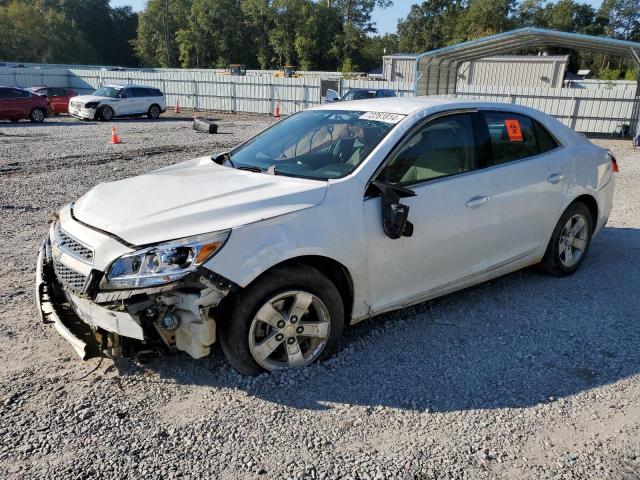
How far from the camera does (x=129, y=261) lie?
290 cm

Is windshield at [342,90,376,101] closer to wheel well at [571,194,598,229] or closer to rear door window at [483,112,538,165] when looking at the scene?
wheel well at [571,194,598,229]

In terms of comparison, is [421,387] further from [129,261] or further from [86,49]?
[86,49]

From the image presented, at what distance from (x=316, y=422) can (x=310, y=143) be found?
2.11 m

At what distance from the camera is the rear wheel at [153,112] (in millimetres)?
24531

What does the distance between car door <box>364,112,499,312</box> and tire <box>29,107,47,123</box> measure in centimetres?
2120

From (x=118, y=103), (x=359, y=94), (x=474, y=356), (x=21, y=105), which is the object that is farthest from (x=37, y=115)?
(x=474, y=356)

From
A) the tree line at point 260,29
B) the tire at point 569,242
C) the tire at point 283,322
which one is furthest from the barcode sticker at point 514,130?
the tree line at point 260,29

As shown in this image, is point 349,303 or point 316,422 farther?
point 349,303

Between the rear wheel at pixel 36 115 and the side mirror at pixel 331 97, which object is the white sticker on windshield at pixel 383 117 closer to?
the side mirror at pixel 331 97

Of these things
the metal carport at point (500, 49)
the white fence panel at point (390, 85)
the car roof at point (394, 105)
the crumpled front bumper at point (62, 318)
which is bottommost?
the crumpled front bumper at point (62, 318)

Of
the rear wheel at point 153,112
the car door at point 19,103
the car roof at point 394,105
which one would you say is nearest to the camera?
the car roof at point 394,105

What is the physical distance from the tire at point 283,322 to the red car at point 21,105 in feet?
69.1

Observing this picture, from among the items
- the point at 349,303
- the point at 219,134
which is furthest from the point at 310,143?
the point at 219,134

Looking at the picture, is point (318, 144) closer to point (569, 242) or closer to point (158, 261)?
point (158, 261)
